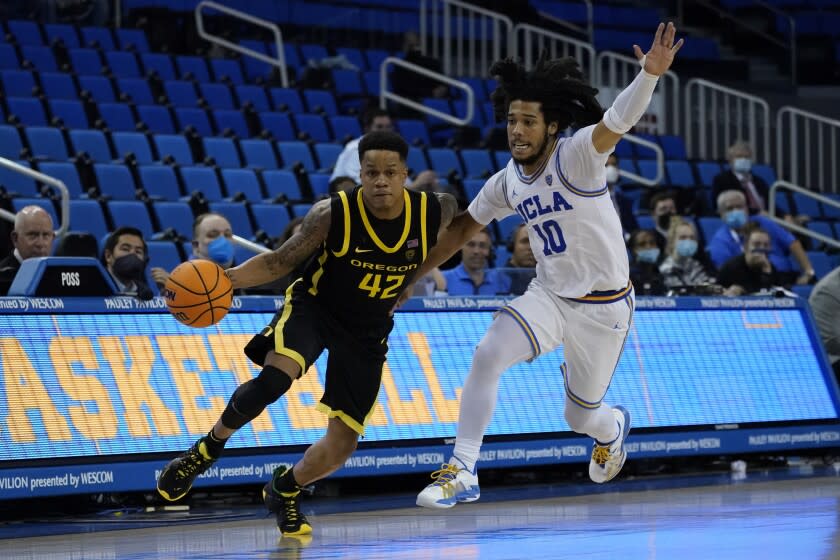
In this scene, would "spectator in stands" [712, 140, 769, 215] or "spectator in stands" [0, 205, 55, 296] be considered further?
"spectator in stands" [712, 140, 769, 215]

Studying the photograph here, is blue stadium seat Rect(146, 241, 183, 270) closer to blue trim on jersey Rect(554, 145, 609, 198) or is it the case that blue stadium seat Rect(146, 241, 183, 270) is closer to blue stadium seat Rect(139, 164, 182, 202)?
blue stadium seat Rect(139, 164, 182, 202)

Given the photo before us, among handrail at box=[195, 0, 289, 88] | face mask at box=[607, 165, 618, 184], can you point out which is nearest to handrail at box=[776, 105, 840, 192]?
face mask at box=[607, 165, 618, 184]

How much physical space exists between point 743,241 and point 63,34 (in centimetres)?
850

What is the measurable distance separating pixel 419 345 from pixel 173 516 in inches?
91.6

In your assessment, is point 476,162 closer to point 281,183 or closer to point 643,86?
point 281,183

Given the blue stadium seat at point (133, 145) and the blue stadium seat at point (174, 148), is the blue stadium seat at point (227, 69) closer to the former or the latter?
the blue stadium seat at point (174, 148)

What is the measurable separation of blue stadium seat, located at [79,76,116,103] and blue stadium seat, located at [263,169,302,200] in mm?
2363

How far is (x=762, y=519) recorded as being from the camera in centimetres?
793

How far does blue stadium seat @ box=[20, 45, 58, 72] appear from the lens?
16938 mm

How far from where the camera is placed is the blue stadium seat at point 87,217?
1324cm

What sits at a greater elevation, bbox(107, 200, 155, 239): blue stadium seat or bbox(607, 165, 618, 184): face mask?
bbox(607, 165, 618, 184): face mask

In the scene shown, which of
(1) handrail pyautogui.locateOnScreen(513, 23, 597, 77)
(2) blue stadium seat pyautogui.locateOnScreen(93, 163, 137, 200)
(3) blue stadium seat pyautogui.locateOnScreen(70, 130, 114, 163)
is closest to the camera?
(2) blue stadium seat pyautogui.locateOnScreen(93, 163, 137, 200)

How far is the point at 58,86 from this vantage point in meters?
16.4

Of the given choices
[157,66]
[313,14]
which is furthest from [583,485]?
[313,14]
